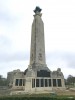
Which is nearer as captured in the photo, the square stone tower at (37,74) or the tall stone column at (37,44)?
the square stone tower at (37,74)

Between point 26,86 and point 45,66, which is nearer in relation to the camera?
point 26,86

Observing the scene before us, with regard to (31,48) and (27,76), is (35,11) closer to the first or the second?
(31,48)

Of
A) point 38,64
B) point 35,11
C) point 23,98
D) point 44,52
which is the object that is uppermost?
point 35,11

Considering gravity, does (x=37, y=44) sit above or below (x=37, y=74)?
above

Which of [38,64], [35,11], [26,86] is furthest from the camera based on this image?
[35,11]

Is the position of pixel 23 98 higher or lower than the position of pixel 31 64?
lower

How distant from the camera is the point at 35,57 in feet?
161

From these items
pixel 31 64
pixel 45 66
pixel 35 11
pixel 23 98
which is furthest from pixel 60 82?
pixel 23 98

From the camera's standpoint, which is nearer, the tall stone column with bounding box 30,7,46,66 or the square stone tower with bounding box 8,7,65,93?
the square stone tower with bounding box 8,7,65,93

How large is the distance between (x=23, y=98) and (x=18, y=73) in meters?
25.8

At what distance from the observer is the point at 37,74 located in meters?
46.7

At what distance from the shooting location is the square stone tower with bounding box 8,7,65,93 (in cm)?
4544

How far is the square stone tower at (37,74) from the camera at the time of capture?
45438mm

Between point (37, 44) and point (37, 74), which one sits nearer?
point (37, 74)
